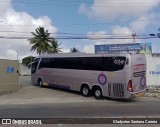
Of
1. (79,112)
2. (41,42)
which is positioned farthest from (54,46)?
(79,112)

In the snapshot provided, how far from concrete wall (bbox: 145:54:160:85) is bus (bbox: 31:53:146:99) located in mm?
7274

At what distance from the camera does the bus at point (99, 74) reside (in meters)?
23.8

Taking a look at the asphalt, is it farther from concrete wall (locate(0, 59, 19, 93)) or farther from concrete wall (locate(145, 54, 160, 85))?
concrete wall (locate(145, 54, 160, 85))

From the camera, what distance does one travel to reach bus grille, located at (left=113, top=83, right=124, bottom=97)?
24062 mm

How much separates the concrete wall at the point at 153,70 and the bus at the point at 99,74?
7274 mm

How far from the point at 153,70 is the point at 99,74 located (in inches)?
341

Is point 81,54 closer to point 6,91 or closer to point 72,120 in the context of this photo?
point 6,91

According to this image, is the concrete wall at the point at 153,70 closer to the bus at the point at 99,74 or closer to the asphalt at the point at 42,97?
the asphalt at the point at 42,97

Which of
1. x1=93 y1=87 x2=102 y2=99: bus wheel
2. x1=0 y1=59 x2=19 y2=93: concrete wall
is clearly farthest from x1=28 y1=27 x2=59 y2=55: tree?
x1=93 y1=87 x2=102 y2=99: bus wheel

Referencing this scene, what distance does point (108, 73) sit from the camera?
24781mm

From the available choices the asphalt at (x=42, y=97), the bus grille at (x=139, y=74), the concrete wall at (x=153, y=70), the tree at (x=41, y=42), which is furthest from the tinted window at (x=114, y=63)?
the tree at (x=41, y=42)

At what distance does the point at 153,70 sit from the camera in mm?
32344

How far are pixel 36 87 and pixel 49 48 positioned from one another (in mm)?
46690

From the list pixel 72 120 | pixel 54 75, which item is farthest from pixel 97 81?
pixel 72 120
